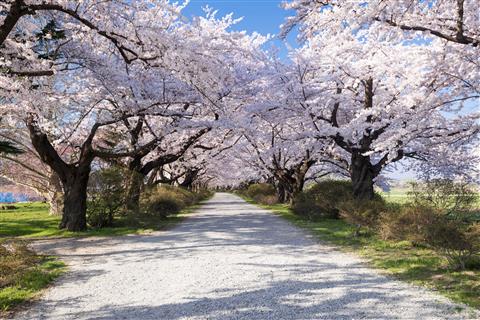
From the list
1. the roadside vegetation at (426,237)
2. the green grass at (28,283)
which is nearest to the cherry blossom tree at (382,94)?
the roadside vegetation at (426,237)

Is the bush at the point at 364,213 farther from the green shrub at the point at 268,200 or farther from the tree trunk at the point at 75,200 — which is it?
the green shrub at the point at 268,200

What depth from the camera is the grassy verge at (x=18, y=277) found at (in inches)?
233

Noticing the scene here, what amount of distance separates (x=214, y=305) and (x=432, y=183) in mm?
8162

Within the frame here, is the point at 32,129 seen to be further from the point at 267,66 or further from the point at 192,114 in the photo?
the point at 267,66

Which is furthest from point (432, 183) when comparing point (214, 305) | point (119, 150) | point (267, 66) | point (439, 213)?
point (119, 150)

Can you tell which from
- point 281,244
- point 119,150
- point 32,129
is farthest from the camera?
point 119,150

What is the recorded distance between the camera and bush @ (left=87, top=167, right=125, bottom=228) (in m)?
15.5

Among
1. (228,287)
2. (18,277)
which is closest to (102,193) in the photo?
(18,277)

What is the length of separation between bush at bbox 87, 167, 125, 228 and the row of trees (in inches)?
21.0

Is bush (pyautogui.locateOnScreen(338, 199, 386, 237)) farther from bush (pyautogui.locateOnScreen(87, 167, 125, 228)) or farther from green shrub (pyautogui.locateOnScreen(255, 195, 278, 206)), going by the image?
green shrub (pyautogui.locateOnScreen(255, 195, 278, 206))

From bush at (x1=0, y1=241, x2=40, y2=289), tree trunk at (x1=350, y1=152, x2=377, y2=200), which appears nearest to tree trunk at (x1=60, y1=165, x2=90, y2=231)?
bush at (x1=0, y1=241, x2=40, y2=289)

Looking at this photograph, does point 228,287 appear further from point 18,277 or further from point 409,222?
point 409,222

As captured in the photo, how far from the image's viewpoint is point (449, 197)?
34.4 feet

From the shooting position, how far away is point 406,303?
5395 millimetres
